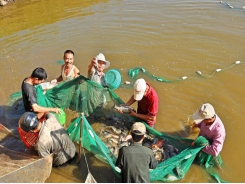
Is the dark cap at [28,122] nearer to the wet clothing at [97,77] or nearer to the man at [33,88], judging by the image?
the man at [33,88]

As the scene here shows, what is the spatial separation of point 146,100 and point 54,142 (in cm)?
179

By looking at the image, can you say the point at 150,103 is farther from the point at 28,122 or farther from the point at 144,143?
the point at 28,122

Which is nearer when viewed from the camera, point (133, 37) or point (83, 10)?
point (133, 37)

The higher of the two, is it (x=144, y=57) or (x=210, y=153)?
(x=144, y=57)

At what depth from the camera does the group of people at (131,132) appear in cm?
378

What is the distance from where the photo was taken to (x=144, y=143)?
501 cm

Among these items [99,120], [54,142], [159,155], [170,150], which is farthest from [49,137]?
[170,150]

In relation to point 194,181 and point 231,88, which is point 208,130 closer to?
point 194,181

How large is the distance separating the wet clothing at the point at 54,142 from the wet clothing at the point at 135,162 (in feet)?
3.77

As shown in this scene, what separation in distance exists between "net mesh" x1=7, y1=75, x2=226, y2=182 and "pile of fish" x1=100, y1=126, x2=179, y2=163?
62 millimetres

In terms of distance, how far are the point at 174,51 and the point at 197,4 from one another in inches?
167

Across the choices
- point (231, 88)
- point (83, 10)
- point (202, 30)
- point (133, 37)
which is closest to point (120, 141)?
point (231, 88)

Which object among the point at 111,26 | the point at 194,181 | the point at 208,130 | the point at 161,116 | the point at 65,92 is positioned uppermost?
the point at 111,26

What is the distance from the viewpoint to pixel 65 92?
5449mm
